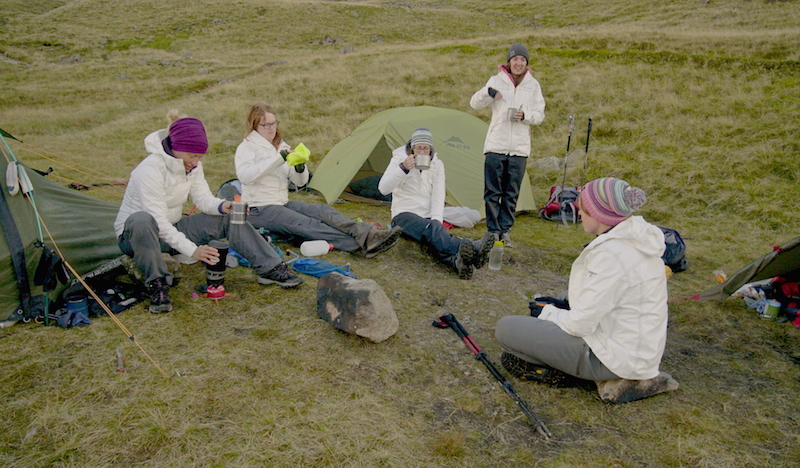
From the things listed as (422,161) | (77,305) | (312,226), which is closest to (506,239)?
(422,161)

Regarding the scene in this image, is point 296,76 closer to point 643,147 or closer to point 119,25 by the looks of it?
point 643,147

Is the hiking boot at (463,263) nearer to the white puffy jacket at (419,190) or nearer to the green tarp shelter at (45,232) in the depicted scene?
the white puffy jacket at (419,190)

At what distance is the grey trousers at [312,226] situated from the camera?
5.74m

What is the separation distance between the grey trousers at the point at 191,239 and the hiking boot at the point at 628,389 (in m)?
2.99

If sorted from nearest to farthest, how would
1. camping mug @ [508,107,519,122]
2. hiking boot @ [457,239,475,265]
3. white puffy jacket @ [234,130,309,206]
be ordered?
hiking boot @ [457,239,475,265]
white puffy jacket @ [234,130,309,206]
camping mug @ [508,107,519,122]

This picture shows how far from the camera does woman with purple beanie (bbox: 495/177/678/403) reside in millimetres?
3027

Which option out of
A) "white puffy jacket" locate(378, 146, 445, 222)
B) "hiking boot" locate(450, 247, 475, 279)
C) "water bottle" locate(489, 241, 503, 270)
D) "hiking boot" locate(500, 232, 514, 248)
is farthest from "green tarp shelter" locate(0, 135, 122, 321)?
"hiking boot" locate(500, 232, 514, 248)

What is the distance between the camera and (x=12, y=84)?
77.6 feet

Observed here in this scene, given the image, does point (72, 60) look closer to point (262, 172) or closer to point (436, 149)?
point (436, 149)

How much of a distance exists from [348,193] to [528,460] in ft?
22.3

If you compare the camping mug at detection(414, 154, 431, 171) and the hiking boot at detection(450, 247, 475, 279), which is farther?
the camping mug at detection(414, 154, 431, 171)

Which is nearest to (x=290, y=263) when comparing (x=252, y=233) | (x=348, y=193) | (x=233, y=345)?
(x=252, y=233)

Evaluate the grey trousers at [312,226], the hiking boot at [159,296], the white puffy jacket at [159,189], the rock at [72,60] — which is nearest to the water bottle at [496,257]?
the grey trousers at [312,226]

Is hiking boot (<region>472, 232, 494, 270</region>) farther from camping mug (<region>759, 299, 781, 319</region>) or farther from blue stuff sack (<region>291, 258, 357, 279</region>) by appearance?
camping mug (<region>759, 299, 781, 319</region>)
